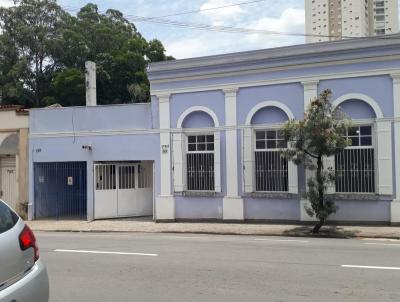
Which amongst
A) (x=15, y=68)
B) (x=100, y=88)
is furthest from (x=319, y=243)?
(x=15, y=68)

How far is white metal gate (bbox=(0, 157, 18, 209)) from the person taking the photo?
21266 millimetres

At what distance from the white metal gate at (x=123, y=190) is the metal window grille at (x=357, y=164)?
797 cm

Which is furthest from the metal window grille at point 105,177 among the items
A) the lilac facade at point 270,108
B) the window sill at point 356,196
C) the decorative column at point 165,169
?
the window sill at point 356,196

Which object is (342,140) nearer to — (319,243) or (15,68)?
(319,243)

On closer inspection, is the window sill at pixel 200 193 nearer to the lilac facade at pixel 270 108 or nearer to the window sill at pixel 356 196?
the lilac facade at pixel 270 108

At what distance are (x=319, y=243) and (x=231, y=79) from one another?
7.23 m

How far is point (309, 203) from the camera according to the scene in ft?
53.3

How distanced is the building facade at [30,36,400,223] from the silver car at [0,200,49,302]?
1202 cm

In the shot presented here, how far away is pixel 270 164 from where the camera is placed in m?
17.1

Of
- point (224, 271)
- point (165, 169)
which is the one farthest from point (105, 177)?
point (224, 271)

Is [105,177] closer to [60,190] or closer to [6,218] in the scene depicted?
[60,190]

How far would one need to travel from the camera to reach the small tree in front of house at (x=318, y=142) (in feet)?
46.8

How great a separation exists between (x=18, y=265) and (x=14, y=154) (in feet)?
58.6

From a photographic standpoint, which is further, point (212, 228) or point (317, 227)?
point (212, 228)
